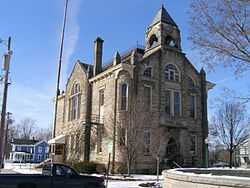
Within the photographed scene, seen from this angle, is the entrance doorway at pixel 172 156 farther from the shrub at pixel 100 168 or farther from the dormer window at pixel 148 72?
the dormer window at pixel 148 72

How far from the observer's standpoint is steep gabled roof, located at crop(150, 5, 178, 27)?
40312 millimetres

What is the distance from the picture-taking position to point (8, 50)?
84.2 feet

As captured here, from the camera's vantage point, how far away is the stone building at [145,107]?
114 ft

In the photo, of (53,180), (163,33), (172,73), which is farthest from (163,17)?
(53,180)

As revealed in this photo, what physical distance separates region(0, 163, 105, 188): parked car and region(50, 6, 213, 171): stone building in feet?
53.4

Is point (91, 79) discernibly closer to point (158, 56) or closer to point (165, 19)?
point (158, 56)

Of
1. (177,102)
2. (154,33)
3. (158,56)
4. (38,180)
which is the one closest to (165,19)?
(154,33)

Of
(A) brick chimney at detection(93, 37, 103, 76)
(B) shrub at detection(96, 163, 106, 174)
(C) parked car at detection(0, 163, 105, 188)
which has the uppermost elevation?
(A) brick chimney at detection(93, 37, 103, 76)

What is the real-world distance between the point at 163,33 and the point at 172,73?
185 inches

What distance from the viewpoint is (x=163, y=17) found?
40438 millimetres

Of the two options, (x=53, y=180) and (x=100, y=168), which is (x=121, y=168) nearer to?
(x=100, y=168)

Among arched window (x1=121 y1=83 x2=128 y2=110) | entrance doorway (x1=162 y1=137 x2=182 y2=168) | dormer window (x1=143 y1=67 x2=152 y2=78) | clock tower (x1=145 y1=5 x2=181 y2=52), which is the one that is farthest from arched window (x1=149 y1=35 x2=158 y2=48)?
entrance doorway (x1=162 y1=137 x2=182 y2=168)

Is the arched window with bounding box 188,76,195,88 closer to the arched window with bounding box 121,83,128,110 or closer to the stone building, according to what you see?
the stone building

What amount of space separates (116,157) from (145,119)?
485 cm
